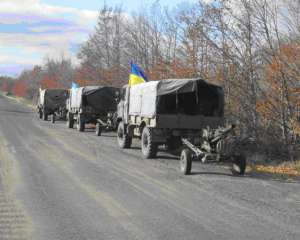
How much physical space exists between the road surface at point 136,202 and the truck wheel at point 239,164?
199 millimetres

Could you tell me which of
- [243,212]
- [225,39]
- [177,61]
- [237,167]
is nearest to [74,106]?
[177,61]

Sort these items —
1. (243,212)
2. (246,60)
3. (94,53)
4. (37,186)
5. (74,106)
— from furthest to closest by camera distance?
1. (94,53)
2. (74,106)
3. (246,60)
4. (37,186)
5. (243,212)

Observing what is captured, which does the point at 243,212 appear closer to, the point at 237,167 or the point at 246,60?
the point at 237,167

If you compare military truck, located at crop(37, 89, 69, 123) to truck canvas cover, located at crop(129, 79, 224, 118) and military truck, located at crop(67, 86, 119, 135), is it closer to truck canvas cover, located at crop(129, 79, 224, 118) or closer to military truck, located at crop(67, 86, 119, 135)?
military truck, located at crop(67, 86, 119, 135)

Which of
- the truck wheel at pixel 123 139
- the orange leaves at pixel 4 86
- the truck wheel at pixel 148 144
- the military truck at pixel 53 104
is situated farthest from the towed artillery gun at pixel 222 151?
the orange leaves at pixel 4 86

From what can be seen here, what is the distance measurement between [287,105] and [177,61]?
795 cm

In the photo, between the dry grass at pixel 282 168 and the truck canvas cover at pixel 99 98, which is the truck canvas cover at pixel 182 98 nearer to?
the dry grass at pixel 282 168

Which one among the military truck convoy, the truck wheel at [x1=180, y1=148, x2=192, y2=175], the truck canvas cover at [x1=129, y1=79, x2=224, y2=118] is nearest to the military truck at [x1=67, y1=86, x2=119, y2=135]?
the military truck convoy

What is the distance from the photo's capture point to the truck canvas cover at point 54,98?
36.2 m

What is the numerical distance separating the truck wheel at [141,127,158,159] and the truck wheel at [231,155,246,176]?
3.24m

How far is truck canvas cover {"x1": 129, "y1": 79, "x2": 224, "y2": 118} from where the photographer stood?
14502 mm

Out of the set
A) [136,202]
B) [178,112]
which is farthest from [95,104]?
[136,202]

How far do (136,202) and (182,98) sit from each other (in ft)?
23.9

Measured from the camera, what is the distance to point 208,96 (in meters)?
15.2
